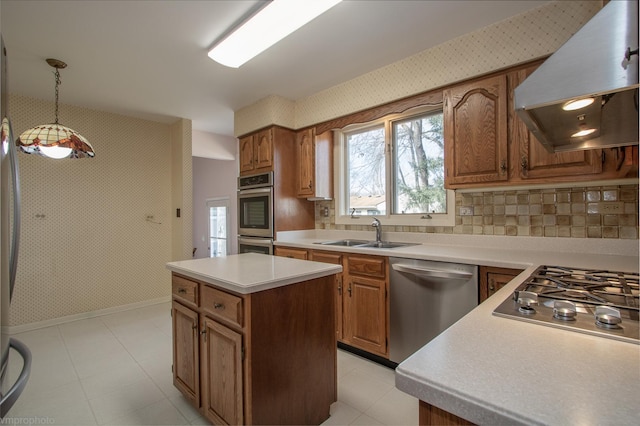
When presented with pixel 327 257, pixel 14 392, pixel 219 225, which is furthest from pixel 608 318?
pixel 219 225

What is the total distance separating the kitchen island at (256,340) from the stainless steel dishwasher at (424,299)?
68cm

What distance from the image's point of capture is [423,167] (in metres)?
2.85

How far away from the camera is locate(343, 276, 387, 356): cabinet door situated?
2.33m

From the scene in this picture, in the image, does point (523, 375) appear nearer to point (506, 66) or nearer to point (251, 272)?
point (251, 272)

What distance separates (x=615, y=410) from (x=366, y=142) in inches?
121

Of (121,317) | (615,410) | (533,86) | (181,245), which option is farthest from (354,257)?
(121,317)

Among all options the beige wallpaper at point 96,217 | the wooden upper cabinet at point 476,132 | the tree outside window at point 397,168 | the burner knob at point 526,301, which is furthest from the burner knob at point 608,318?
the beige wallpaper at point 96,217

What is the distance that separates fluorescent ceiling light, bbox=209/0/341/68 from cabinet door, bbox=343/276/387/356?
1.87 meters

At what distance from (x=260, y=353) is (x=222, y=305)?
0.29 m

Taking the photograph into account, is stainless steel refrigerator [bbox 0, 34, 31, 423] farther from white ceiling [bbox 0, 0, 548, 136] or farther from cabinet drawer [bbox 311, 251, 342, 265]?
cabinet drawer [bbox 311, 251, 342, 265]

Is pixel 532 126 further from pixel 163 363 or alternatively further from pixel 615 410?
pixel 163 363

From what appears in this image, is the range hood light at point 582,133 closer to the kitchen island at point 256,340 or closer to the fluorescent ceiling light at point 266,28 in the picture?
the kitchen island at point 256,340

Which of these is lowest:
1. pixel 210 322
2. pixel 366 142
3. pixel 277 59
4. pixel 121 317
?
pixel 121 317

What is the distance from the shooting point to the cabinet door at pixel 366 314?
7.66ft
